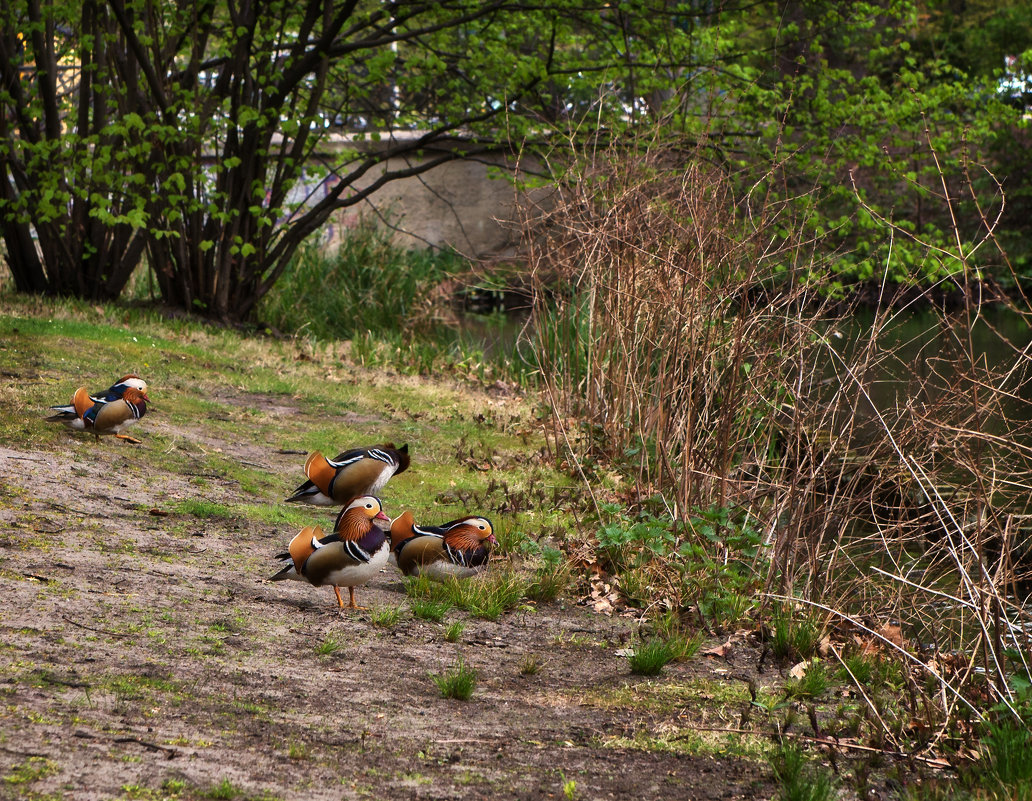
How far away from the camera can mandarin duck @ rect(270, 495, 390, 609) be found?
15.3ft

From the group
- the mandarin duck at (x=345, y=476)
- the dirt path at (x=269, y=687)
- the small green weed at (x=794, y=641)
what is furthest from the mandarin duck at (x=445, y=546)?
the small green weed at (x=794, y=641)

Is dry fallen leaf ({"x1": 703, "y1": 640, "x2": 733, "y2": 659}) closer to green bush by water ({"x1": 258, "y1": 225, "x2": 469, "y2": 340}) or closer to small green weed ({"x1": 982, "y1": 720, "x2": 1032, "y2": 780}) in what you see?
small green weed ({"x1": 982, "y1": 720, "x2": 1032, "y2": 780})

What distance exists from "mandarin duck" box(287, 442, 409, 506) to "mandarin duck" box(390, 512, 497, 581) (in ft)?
2.17

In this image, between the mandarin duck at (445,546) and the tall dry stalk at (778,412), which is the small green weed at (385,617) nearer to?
the mandarin duck at (445,546)

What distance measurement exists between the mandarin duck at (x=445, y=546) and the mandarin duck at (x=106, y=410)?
223 centimetres

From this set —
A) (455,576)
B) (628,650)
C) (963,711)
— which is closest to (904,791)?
(963,711)

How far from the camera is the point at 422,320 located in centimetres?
1506

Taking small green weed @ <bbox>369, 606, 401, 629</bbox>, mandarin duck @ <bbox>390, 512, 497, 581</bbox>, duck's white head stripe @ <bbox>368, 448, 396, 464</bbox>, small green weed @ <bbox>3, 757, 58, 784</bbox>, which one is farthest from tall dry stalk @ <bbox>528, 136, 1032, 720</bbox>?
small green weed @ <bbox>3, 757, 58, 784</bbox>

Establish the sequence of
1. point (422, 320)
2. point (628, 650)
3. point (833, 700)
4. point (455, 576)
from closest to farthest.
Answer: point (833, 700) < point (628, 650) < point (455, 576) < point (422, 320)

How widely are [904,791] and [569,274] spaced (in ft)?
19.6

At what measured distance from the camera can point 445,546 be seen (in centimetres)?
524

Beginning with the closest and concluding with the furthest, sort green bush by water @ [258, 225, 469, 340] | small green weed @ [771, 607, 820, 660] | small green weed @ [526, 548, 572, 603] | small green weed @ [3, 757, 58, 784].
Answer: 1. small green weed @ [3, 757, 58, 784]
2. small green weed @ [771, 607, 820, 660]
3. small green weed @ [526, 548, 572, 603]
4. green bush by water @ [258, 225, 469, 340]

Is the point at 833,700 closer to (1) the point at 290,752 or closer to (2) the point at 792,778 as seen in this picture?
(2) the point at 792,778

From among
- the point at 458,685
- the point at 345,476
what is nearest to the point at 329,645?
the point at 458,685
